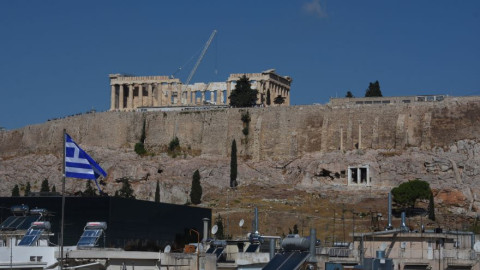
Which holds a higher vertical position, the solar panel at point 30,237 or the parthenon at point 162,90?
the parthenon at point 162,90

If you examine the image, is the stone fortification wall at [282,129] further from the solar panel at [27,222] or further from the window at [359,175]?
the solar panel at [27,222]

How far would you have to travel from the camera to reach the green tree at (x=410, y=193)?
80.1 meters

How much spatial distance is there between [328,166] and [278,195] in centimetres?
620

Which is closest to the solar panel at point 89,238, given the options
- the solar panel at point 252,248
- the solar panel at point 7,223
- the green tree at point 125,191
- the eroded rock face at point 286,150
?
the solar panel at point 7,223

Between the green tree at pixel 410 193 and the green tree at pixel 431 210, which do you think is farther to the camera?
the green tree at pixel 410 193

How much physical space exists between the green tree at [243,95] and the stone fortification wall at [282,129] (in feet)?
6.31

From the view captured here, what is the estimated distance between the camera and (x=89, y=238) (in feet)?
114

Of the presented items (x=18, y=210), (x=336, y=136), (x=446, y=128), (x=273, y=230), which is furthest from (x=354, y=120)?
(x=18, y=210)

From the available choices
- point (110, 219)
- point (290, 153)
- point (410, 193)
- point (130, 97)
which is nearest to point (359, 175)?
point (410, 193)

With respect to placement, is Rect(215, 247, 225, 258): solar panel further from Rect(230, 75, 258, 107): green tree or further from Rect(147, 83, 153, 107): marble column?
Rect(147, 83, 153, 107): marble column

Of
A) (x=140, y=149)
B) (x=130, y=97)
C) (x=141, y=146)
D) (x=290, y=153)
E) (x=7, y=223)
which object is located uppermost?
(x=130, y=97)

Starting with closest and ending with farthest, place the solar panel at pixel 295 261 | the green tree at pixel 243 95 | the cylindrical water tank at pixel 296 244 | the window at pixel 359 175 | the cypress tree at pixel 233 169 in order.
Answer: the solar panel at pixel 295 261, the cylindrical water tank at pixel 296 244, the window at pixel 359 175, the cypress tree at pixel 233 169, the green tree at pixel 243 95

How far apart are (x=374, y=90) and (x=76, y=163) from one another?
6788 centimetres

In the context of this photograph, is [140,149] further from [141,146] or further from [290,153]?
[290,153]
